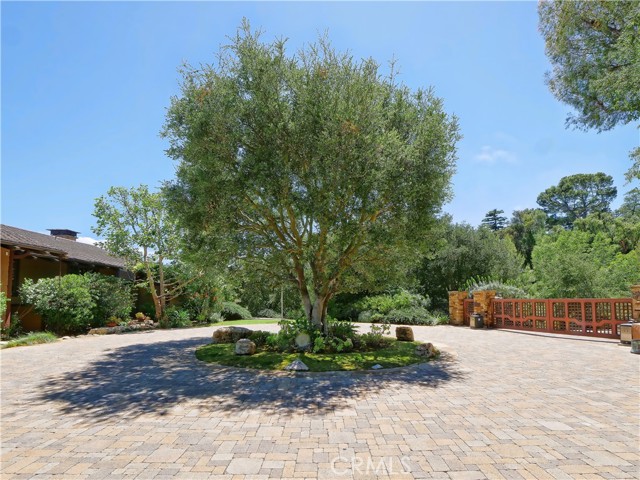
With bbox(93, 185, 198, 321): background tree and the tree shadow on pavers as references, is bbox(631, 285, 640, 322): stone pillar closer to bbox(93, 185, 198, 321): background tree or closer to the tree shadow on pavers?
the tree shadow on pavers

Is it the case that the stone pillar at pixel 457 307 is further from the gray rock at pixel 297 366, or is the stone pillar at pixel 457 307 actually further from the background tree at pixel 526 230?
the background tree at pixel 526 230

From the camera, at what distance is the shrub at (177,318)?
21.0 m

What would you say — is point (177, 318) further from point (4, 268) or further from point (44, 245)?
point (4, 268)

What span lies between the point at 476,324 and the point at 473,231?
35.7ft

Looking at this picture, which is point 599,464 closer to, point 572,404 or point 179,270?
point 572,404

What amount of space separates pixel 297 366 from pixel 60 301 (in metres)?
12.4

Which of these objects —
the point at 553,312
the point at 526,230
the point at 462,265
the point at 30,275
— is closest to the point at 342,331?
the point at 553,312

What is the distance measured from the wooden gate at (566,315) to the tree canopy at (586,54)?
269 inches

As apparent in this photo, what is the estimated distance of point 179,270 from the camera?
21422 mm

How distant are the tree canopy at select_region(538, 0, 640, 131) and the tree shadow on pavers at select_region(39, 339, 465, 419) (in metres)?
10.6

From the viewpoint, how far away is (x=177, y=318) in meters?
21.3

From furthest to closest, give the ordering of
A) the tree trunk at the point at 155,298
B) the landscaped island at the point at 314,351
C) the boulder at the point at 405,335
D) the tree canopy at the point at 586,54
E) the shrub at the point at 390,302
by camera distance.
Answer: the shrub at the point at 390,302 → the tree trunk at the point at 155,298 → the boulder at the point at 405,335 → the tree canopy at the point at 586,54 → the landscaped island at the point at 314,351

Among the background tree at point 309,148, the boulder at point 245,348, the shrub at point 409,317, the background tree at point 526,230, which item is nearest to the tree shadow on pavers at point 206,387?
the boulder at point 245,348

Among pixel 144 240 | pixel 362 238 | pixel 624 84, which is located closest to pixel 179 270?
pixel 144 240
